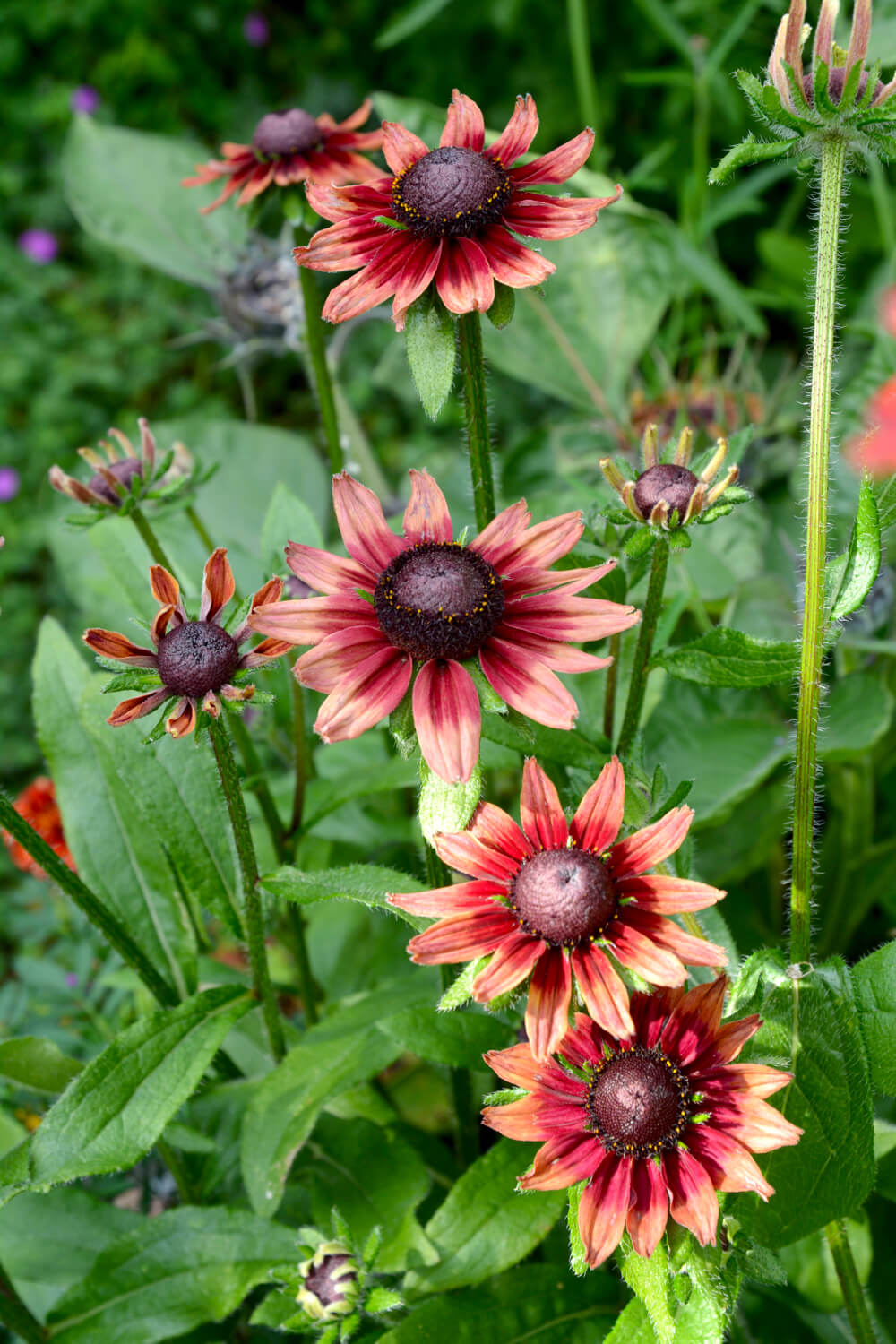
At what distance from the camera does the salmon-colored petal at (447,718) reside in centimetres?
68

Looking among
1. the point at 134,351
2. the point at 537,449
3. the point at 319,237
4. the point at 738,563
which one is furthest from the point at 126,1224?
the point at 134,351

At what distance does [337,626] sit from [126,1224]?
0.70m

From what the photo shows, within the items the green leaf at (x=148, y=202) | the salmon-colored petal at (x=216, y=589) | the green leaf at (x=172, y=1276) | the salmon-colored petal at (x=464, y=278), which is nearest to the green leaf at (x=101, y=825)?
the green leaf at (x=172, y=1276)

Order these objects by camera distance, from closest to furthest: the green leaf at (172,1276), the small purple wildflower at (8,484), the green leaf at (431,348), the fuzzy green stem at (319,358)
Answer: the green leaf at (431,348) → the green leaf at (172,1276) → the fuzzy green stem at (319,358) → the small purple wildflower at (8,484)

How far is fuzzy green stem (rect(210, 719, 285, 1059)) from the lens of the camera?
0.82m

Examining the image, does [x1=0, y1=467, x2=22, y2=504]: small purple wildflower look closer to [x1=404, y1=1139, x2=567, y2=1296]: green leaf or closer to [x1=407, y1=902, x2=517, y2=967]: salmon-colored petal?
[x1=404, y1=1139, x2=567, y2=1296]: green leaf

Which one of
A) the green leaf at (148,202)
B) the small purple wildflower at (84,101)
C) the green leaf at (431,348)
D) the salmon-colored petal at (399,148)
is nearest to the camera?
the green leaf at (431,348)

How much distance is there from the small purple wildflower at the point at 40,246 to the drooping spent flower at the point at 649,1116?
8.88 feet

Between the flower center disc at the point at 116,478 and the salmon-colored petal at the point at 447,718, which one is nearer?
the salmon-colored petal at the point at 447,718

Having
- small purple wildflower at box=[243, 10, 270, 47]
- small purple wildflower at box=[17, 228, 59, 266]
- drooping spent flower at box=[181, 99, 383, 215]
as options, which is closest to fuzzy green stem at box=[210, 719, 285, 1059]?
drooping spent flower at box=[181, 99, 383, 215]

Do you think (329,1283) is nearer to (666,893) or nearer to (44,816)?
(666,893)

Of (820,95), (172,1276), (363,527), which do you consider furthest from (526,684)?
(172,1276)

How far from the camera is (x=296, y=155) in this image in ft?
3.56

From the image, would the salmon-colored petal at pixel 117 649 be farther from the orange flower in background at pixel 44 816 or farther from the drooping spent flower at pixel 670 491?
the orange flower in background at pixel 44 816
